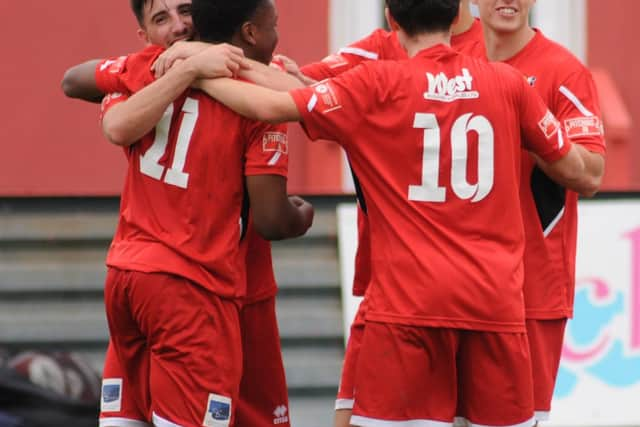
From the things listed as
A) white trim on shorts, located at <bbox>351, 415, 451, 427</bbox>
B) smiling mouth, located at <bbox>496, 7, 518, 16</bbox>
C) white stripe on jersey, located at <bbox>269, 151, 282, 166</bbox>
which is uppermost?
smiling mouth, located at <bbox>496, 7, 518, 16</bbox>

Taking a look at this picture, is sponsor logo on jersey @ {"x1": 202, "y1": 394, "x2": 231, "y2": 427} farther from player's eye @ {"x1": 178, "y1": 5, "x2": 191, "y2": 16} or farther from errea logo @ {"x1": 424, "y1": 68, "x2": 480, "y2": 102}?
player's eye @ {"x1": 178, "y1": 5, "x2": 191, "y2": 16}

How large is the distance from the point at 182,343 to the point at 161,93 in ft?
2.51

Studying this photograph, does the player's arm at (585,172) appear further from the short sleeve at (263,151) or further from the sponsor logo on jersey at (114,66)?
the sponsor logo on jersey at (114,66)

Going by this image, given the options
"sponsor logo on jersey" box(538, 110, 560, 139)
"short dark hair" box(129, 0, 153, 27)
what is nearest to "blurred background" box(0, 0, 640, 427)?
"short dark hair" box(129, 0, 153, 27)

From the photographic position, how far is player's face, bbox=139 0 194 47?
15.0 feet

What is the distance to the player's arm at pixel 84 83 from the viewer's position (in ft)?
14.6

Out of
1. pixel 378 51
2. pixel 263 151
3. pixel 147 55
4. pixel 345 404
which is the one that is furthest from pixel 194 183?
pixel 378 51

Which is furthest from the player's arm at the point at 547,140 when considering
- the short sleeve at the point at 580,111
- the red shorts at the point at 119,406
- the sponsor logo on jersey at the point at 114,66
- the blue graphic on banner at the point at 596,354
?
the blue graphic on banner at the point at 596,354

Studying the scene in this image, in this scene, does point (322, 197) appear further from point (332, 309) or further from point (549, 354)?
point (549, 354)

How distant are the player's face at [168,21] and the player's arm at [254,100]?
0.46 meters

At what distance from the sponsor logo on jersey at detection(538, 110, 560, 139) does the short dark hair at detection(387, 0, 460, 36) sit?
0.40 m

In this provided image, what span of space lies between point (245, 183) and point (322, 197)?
2698mm

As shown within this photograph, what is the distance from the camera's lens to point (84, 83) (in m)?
4.49

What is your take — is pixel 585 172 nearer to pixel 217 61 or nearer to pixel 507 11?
pixel 507 11
